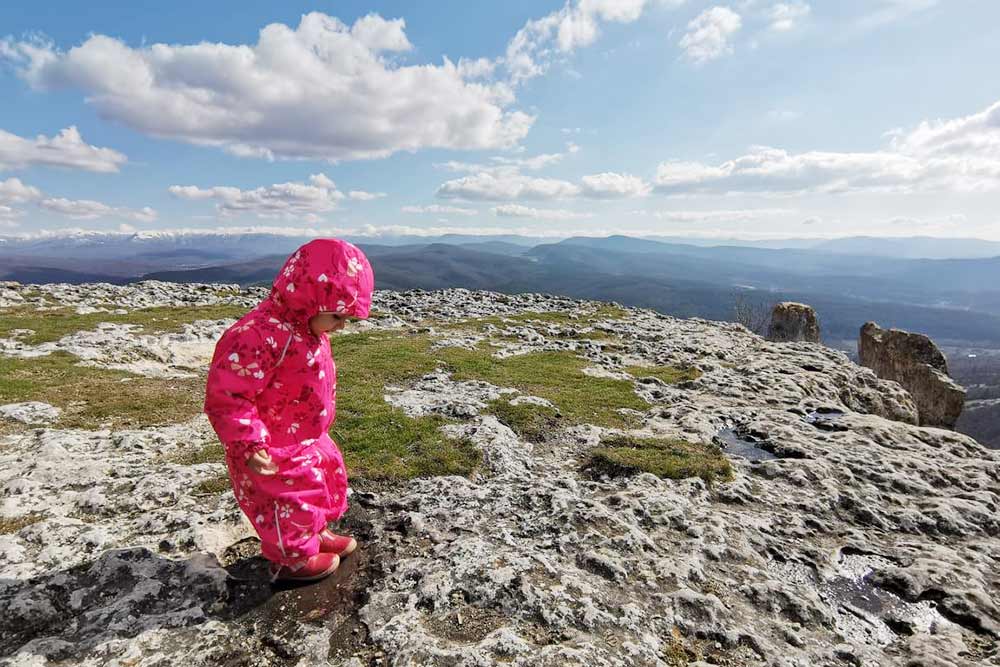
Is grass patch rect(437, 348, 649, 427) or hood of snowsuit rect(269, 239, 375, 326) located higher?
hood of snowsuit rect(269, 239, 375, 326)

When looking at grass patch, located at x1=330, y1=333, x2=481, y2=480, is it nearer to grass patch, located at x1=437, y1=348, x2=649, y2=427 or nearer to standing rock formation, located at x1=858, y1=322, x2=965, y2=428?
grass patch, located at x1=437, y1=348, x2=649, y2=427

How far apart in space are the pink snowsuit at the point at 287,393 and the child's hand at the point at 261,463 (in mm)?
85

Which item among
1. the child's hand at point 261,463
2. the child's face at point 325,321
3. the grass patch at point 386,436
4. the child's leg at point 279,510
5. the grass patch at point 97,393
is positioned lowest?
the grass patch at point 386,436

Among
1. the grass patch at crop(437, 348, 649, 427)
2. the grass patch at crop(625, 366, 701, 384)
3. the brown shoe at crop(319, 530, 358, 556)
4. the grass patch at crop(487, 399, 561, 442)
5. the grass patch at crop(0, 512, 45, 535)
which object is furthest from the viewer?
the grass patch at crop(625, 366, 701, 384)

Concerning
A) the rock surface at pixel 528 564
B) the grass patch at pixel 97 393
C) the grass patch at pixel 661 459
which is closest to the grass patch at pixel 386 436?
the rock surface at pixel 528 564

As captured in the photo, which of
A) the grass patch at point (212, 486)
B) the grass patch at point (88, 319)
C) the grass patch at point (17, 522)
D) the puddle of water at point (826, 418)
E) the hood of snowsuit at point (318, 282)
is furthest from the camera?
the grass patch at point (88, 319)

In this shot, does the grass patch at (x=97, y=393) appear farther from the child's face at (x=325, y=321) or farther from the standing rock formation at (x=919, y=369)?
the standing rock formation at (x=919, y=369)

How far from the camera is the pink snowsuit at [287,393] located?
6004 millimetres

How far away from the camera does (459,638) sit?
6473mm

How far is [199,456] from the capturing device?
474 inches

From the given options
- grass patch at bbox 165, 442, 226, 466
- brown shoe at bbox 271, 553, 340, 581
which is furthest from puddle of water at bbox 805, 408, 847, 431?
grass patch at bbox 165, 442, 226, 466

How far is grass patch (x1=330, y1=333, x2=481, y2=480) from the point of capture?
39.1 ft

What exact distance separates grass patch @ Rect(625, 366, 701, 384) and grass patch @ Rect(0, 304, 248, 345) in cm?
2641

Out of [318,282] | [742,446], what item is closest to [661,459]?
[742,446]
